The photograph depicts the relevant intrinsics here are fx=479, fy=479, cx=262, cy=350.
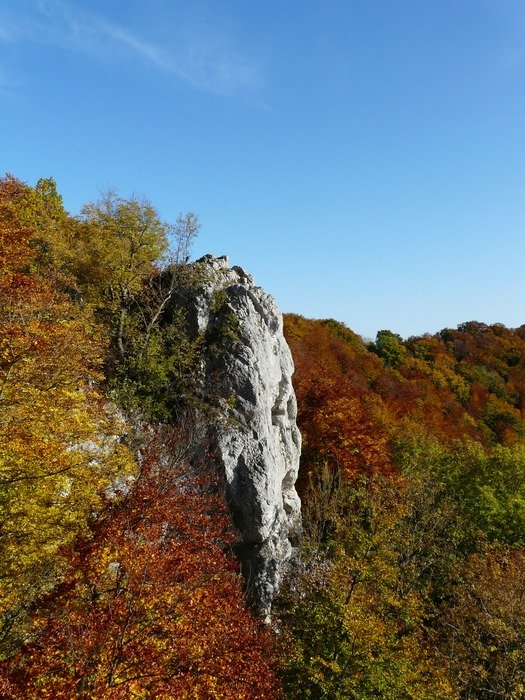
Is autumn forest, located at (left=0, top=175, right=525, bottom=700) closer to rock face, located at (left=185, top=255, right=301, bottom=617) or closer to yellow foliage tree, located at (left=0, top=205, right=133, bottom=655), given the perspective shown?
yellow foliage tree, located at (left=0, top=205, right=133, bottom=655)

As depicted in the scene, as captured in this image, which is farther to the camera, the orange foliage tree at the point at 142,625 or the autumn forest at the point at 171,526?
the autumn forest at the point at 171,526

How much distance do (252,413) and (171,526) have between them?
764cm

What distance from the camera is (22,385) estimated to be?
14.2 metres

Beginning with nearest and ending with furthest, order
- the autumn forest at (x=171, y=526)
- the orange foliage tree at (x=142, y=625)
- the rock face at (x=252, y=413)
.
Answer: the orange foliage tree at (x=142, y=625), the autumn forest at (x=171, y=526), the rock face at (x=252, y=413)

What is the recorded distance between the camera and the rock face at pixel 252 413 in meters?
23.9

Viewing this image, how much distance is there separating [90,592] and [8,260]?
17.4 m

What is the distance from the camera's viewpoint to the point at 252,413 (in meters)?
25.8

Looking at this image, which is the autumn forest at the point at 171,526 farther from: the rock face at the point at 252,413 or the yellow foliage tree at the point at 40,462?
the rock face at the point at 252,413

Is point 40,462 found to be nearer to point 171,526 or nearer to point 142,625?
point 142,625

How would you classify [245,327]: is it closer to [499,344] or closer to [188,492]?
[188,492]

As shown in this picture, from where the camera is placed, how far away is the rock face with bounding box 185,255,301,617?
23906 millimetres

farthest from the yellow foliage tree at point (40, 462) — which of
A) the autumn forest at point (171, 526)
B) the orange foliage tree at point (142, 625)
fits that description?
the orange foliage tree at point (142, 625)

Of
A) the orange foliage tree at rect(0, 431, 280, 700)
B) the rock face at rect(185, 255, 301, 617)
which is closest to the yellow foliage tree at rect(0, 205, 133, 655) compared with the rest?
the orange foliage tree at rect(0, 431, 280, 700)

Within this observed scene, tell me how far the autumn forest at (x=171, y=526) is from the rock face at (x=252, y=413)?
3.20 feet
